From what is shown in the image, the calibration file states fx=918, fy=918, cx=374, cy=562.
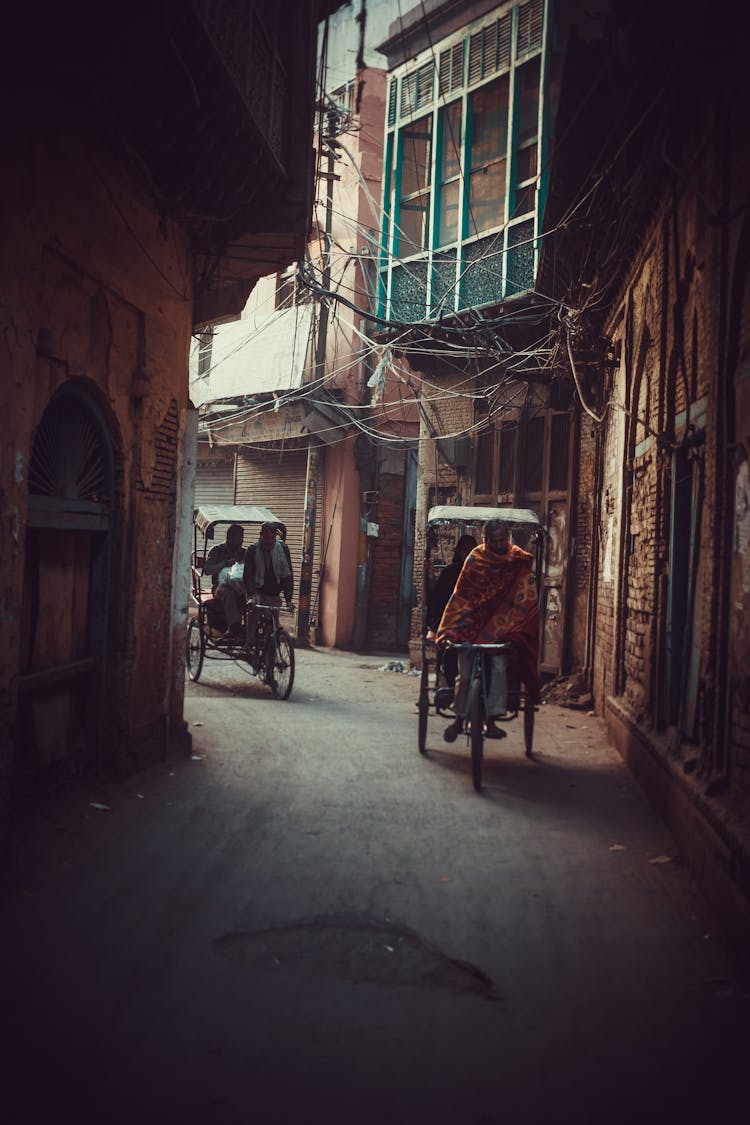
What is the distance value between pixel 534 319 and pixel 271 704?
653cm

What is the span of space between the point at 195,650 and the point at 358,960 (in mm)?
9384

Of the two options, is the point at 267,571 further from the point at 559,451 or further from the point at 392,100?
the point at 392,100

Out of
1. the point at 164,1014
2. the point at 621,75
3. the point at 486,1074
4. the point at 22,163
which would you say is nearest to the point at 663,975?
the point at 486,1074

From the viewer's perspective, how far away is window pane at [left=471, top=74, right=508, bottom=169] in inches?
545

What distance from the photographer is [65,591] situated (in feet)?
21.0

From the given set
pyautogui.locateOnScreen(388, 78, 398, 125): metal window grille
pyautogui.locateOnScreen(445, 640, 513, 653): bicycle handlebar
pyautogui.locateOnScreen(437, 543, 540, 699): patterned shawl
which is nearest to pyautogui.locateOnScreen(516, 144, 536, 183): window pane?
pyautogui.locateOnScreen(388, 78, 398, 125): metal window grille

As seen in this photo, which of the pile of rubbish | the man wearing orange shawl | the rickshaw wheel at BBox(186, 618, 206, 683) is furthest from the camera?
the pile of rubbish

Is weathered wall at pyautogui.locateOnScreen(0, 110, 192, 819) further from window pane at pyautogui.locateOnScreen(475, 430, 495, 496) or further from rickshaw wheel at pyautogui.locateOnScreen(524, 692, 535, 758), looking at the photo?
window pane at pyautogui.locateOnScreen(475, 430, 495, 496)

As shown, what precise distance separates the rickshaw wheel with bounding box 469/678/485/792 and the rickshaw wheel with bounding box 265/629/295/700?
440 centimetres

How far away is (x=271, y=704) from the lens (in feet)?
36.4

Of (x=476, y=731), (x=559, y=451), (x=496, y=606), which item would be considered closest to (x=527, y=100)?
(x=559, y=451)

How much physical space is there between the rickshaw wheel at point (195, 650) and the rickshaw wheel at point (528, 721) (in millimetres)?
5317

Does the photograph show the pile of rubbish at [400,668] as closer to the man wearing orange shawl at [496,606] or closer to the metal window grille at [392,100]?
the man wearing orange shawl at [496,606]

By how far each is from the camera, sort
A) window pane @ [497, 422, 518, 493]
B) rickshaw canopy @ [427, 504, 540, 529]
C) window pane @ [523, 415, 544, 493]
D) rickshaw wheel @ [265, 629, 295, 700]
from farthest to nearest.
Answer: window pane @ [497, 422, 518, 493]
window pane @ [523, 415, 544, 493]
rickshaw wheel @ [265, 629, 295, 700]
rickshaw canopy @ [427, 504, 540, 529]
